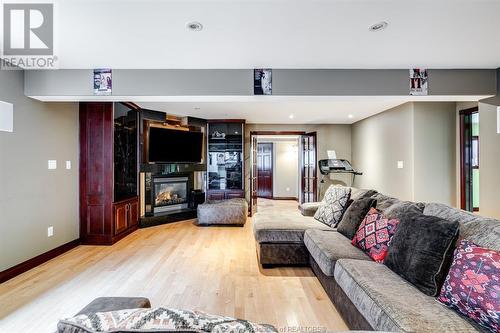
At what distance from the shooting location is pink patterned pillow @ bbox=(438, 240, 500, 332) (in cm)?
126

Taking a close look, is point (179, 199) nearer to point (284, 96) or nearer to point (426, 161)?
point (284, 96)

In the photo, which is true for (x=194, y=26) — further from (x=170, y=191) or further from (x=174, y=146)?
(x=170, y=191)

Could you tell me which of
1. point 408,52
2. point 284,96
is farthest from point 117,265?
point 408,52

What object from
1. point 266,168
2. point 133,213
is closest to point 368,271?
point 133,213

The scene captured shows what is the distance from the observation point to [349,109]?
5113 millimetres

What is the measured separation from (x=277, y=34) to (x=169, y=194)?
4.47 meters

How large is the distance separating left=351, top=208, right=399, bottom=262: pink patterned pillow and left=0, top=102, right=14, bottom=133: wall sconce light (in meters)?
3.89

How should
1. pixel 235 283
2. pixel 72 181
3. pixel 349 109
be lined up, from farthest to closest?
pixel 349 109 < pixel 72 181 < pixel 235 283

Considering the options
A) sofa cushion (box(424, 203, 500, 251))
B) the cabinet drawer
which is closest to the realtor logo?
the cabinet drawer

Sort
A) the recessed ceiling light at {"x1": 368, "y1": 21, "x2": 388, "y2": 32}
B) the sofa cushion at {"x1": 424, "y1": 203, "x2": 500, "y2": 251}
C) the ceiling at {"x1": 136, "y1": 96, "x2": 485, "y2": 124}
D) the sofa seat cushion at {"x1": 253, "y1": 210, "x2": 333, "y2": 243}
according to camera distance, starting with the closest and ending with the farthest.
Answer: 1. the sofa cushion at {"x1": 424, "y1": 203, "x2": 500, "y2": 251}
2. the recessed ceiling light at {"x1": 368, "y1": 21, "x2": 388, "y2": 32}
3. the sofa seat cushion at {"x1": 253, "y1": 210, "x2": 333, "y2": 243}
4. the ceiling at {"x1": 136, "y1": 96, "x2": 485, "y2": 124}

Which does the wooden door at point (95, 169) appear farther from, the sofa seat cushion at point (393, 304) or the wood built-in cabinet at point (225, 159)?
the sofa seat cushion at point (393, 304)

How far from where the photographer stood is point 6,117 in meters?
2.78

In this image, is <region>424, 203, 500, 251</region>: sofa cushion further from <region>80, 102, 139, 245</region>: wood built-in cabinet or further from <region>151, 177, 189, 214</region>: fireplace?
<region>151, 177, 189, 214</region>: fireplace

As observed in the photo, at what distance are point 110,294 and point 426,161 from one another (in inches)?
192
